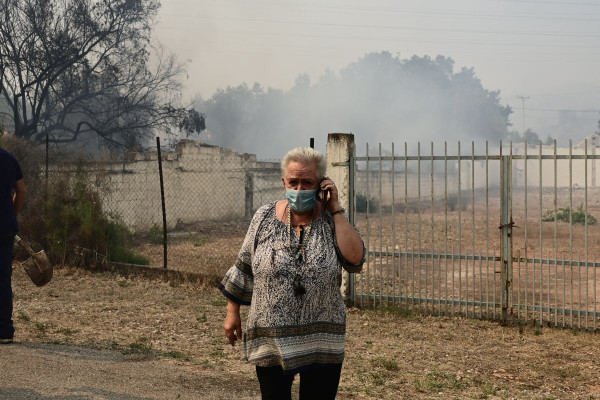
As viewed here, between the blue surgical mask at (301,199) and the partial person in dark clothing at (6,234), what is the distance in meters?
4.26

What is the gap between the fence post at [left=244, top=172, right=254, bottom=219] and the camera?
76.5ft

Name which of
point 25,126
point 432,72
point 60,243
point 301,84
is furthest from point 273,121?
point 60,243

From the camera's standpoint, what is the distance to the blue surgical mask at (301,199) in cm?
337

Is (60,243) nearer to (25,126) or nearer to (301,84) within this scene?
(25,126)

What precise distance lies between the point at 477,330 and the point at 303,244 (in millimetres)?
5529

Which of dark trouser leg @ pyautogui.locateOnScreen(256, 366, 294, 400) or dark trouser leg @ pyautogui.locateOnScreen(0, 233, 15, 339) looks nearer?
dark trouser leg @ pyautogui.locateOnScreen(256, 366, 294, 400)

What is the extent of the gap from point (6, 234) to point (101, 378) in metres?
1.84

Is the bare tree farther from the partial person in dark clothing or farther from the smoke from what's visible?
the smoke

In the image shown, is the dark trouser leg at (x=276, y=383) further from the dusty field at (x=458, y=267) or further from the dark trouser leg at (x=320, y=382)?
the dusty field at (x=458, y=267)

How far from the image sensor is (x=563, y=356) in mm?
7172

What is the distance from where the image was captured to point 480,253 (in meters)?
8.41

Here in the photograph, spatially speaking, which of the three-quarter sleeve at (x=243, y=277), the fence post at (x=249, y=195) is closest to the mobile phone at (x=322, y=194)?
the three-quarter sleeve at (x=243, y=277)

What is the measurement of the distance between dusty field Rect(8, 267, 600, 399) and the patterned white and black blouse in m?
2.44

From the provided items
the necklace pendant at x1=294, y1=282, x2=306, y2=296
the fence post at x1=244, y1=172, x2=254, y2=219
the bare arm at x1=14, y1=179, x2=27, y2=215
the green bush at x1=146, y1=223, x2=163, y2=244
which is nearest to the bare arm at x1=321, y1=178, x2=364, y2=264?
the necklace pendant at x1=294, y1=282, x2=306, y2=296
